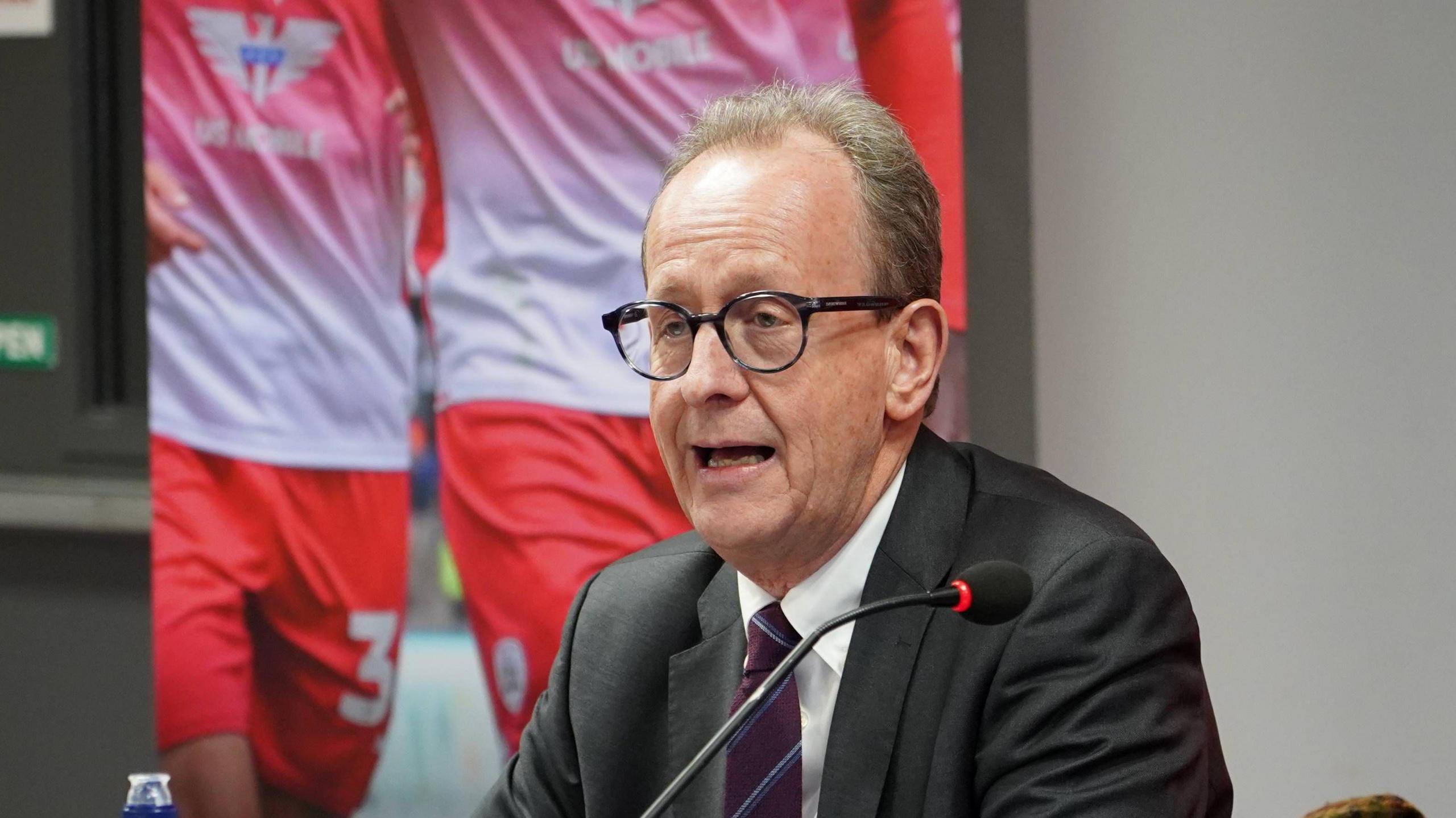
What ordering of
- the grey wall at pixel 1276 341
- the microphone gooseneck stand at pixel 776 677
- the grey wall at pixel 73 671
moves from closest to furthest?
the microphone gooseneck stand at pixel 776 677 → the grey wall at pixel 1276 341 → the grey wall at pixel 73 671

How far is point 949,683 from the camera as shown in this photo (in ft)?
4.58

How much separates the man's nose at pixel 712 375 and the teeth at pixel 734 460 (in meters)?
0.07

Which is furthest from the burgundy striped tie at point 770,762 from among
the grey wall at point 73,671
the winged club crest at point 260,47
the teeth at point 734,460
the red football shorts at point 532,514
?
the grey wall at point 73,671

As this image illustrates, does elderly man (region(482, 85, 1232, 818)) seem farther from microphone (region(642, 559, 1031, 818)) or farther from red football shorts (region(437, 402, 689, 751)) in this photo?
red football shorts (region(437, 402, 689, 751))

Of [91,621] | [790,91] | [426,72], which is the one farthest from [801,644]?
[91,621]

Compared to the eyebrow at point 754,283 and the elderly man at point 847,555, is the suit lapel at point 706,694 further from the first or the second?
the eyebrow at point 754,283

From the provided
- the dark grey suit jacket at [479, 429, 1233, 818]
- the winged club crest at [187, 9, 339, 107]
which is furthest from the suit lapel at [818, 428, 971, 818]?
the winged club crest at [187, 9, 339, 107]

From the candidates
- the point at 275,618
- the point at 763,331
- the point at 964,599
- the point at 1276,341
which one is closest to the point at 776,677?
the point at 964,599

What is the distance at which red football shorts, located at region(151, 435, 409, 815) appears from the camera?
2.90 meters

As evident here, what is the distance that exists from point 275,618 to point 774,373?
187 cm

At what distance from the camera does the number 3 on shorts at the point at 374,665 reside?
2.89 meters

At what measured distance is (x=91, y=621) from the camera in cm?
358

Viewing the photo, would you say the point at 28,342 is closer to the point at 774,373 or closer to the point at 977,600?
the point at 774,373

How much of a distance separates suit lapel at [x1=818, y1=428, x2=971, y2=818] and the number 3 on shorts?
1.63 meters
